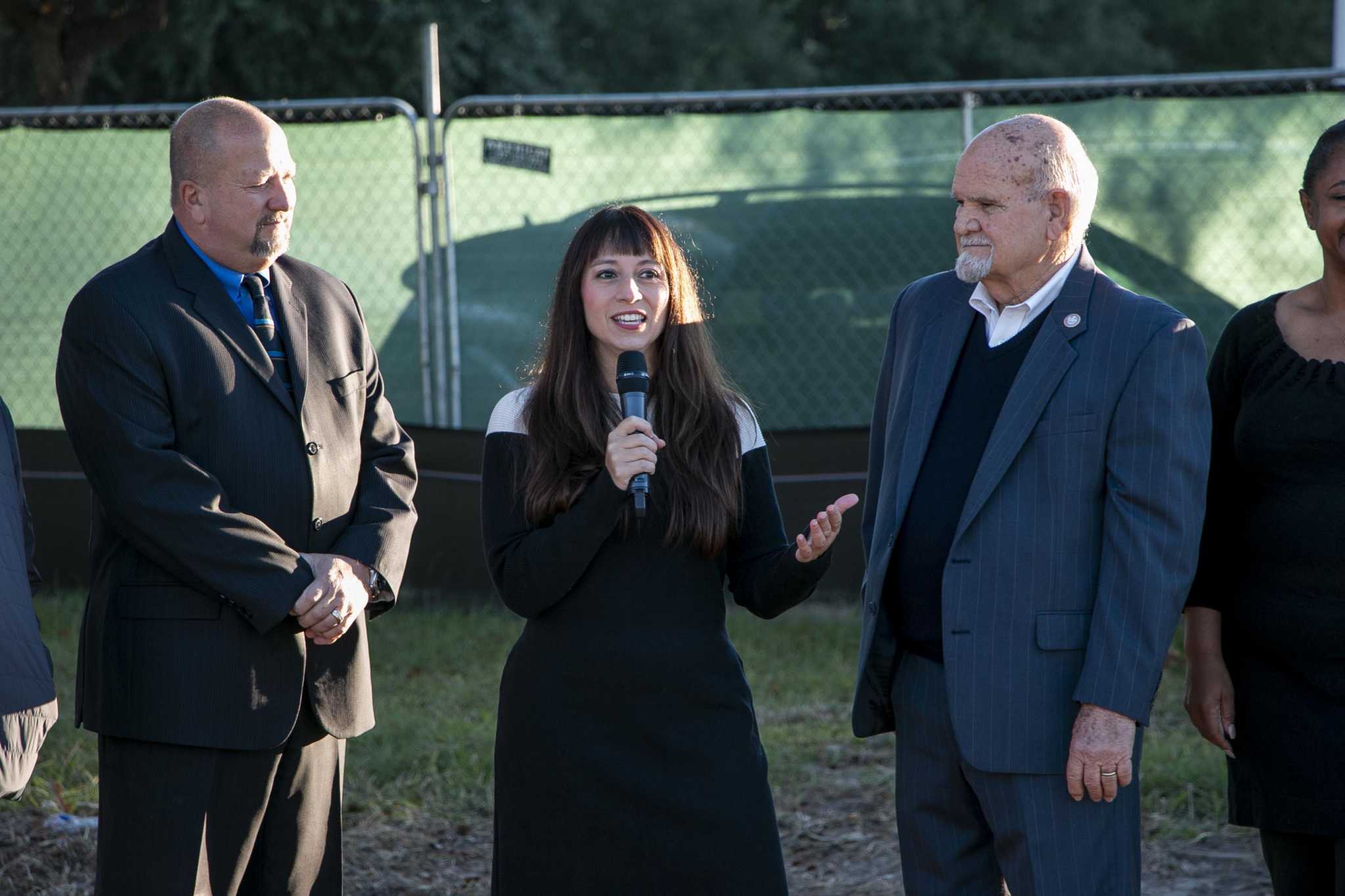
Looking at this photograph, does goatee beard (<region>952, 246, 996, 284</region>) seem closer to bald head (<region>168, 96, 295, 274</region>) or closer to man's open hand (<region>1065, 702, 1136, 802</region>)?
man's open hand (<region>1065, 702, 1136, 802</region>)

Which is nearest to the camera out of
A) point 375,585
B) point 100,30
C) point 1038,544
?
point 1038,544

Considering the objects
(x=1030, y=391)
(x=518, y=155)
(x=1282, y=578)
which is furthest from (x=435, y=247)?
(x=1282, y=578)

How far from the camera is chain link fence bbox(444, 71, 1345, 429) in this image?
23.4ft

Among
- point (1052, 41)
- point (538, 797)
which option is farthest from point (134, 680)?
point (1052, 41)

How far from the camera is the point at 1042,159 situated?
3.19m

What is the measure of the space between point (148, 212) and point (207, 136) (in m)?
4.38

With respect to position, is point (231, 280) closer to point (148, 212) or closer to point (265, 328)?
point (265, 328)

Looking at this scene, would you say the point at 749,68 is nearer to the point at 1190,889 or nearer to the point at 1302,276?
the point at 1302,276

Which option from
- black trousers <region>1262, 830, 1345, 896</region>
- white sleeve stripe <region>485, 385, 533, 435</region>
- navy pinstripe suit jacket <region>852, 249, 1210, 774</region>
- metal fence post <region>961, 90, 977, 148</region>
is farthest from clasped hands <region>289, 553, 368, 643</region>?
metal fence post <region>961, 90, 977, 148</region>

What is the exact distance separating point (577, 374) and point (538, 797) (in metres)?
0.96

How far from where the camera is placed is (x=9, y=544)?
3016 millimetres

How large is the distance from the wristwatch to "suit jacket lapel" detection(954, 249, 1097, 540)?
143cm

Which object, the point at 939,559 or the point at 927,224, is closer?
the point at 939,559

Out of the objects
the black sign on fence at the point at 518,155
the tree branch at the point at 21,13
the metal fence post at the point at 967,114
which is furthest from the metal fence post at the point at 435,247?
the tree branch at the point at 21,13
